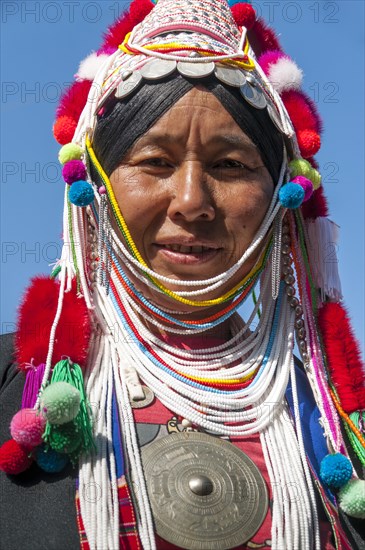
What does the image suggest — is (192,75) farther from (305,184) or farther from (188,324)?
(188,324)

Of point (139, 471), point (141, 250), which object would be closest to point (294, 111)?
point (141, 250)

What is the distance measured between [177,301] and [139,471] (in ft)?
2.19

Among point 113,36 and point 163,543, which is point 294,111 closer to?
point 113,36

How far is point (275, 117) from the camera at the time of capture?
3168 millimetres

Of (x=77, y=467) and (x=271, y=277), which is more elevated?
(x=271, y=277)

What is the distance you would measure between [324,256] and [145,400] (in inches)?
39.2

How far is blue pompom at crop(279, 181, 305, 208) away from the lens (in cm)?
308

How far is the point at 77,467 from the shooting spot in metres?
2.56

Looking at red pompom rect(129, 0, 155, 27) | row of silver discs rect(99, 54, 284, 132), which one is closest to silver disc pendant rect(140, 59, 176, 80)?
row of silver discs rect(99, 54, 284, 132)

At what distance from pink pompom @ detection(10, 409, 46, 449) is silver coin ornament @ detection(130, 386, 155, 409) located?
0.36 m

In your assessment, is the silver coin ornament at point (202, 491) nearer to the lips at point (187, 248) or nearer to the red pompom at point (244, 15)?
the lips at point (187, 248)

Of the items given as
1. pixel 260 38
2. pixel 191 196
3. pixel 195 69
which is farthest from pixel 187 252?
pixel 260 38

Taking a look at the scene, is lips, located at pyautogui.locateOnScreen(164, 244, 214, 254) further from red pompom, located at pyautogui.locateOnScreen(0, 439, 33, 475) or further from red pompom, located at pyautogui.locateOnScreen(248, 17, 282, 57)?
red pompom, located at pyautogui.locateOnScreen(248, 17, 282, 57)

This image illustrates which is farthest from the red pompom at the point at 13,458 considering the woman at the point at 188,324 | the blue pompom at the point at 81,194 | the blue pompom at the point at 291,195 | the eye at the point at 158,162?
the blue pompom at the point at 291,195
